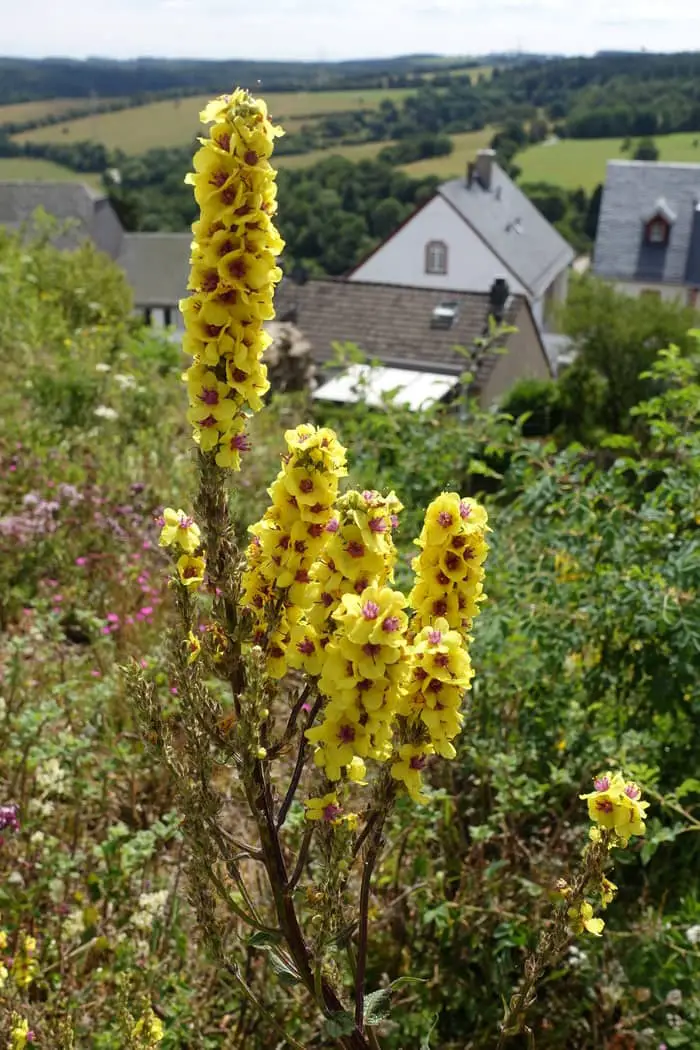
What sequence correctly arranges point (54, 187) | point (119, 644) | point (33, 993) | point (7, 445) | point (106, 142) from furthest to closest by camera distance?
1. point (106, 142)
2. point (54, 187)
3. point (7, 445)
4. point (119, 644)
5. point (33, 993)

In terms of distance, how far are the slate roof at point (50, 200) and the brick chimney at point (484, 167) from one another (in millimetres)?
25384

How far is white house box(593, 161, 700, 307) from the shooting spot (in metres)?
36.3

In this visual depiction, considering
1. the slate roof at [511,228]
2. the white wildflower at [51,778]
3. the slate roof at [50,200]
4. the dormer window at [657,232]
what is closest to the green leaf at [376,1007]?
the white wildflower at [51,778]

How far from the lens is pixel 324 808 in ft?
5.95

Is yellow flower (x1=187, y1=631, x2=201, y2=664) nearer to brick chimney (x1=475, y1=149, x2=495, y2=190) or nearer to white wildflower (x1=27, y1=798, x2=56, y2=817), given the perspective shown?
white wildflower (x1=27, y1=798, x2=56, y2=817)

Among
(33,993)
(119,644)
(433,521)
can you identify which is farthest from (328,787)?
(119,644)

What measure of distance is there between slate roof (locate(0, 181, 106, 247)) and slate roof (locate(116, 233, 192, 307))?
3.26 meters

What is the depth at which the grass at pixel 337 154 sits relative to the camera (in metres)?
90.2

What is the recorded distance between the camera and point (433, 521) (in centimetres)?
173

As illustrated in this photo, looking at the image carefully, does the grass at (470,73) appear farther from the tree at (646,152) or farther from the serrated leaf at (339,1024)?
the serrated leaf at (339,1024)

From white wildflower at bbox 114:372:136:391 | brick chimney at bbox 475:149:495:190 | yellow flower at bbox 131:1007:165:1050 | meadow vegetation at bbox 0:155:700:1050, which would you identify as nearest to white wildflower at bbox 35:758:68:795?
meadow vegetation at bbox 0:155:700:1050

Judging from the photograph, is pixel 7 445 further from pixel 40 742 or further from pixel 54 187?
pixel 54 187

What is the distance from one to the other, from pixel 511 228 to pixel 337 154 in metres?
57.3

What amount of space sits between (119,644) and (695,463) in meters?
2.82
